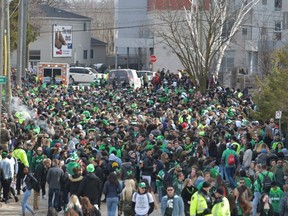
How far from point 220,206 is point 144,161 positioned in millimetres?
6122

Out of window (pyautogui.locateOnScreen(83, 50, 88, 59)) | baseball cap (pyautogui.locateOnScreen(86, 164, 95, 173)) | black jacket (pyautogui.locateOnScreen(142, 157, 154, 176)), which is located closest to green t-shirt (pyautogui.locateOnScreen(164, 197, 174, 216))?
baseball cap (pyautogui.locateOnScreen(86, 164, 95, 173))

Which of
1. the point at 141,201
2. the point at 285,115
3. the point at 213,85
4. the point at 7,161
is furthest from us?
the point at 213,85

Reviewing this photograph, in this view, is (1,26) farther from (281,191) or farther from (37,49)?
(37,49)

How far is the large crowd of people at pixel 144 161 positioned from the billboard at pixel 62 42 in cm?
5227

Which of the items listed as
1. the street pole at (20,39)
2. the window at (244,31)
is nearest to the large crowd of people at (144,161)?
the street pole at (20,39)

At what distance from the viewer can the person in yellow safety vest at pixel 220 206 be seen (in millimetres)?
18734

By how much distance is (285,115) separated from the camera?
33500mm

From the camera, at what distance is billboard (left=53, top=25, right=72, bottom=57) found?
301ft

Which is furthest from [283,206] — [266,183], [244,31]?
[244,31]

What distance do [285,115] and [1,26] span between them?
427 inches

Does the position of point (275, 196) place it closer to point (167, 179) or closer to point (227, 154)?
point (167, 179)

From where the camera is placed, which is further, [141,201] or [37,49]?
[37,49]

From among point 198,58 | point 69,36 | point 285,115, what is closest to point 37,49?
point 69,36

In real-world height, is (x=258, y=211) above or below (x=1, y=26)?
below
